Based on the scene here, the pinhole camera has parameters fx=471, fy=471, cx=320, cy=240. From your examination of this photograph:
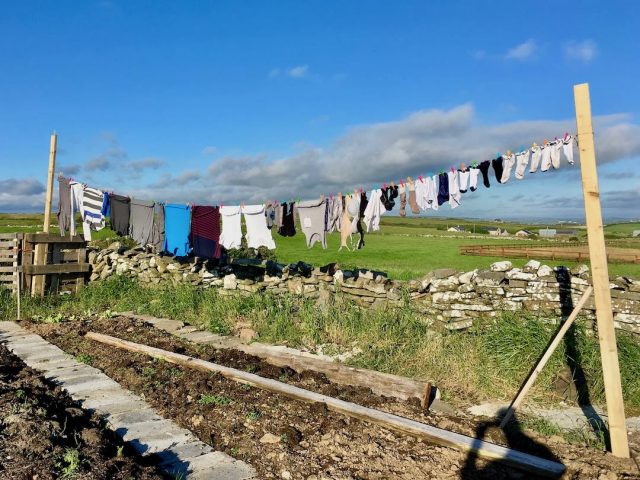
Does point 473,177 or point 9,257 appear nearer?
point 473,177

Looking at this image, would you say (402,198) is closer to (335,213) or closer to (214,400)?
(335,213)

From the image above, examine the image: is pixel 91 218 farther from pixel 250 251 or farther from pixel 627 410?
pixel 627 410

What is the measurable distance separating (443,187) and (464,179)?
0.50m

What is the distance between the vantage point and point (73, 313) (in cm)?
1266

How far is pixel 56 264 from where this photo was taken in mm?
14156

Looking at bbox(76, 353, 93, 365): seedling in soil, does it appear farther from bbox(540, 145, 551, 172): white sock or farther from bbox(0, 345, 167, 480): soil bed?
bbox(540, 145, 551, 172): white sock

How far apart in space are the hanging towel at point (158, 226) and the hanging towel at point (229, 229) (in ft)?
5.65

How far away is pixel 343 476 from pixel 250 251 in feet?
45.0

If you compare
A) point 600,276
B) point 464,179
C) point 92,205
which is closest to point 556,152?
point 464,179

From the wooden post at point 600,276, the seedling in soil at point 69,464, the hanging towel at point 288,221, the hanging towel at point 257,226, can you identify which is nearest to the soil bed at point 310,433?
the wooden post at point 600,276

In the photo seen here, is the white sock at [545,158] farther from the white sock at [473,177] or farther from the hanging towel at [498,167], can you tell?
the white sock at [473,177]

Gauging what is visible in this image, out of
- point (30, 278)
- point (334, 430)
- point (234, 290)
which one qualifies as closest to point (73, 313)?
point (30, 278)

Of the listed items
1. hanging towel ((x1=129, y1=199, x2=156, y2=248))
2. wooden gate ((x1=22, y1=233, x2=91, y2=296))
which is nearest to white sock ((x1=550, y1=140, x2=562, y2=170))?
hanging towel ((x1=129, y1=199, x2=156, y2=248))

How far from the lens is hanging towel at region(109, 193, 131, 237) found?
1237cm
